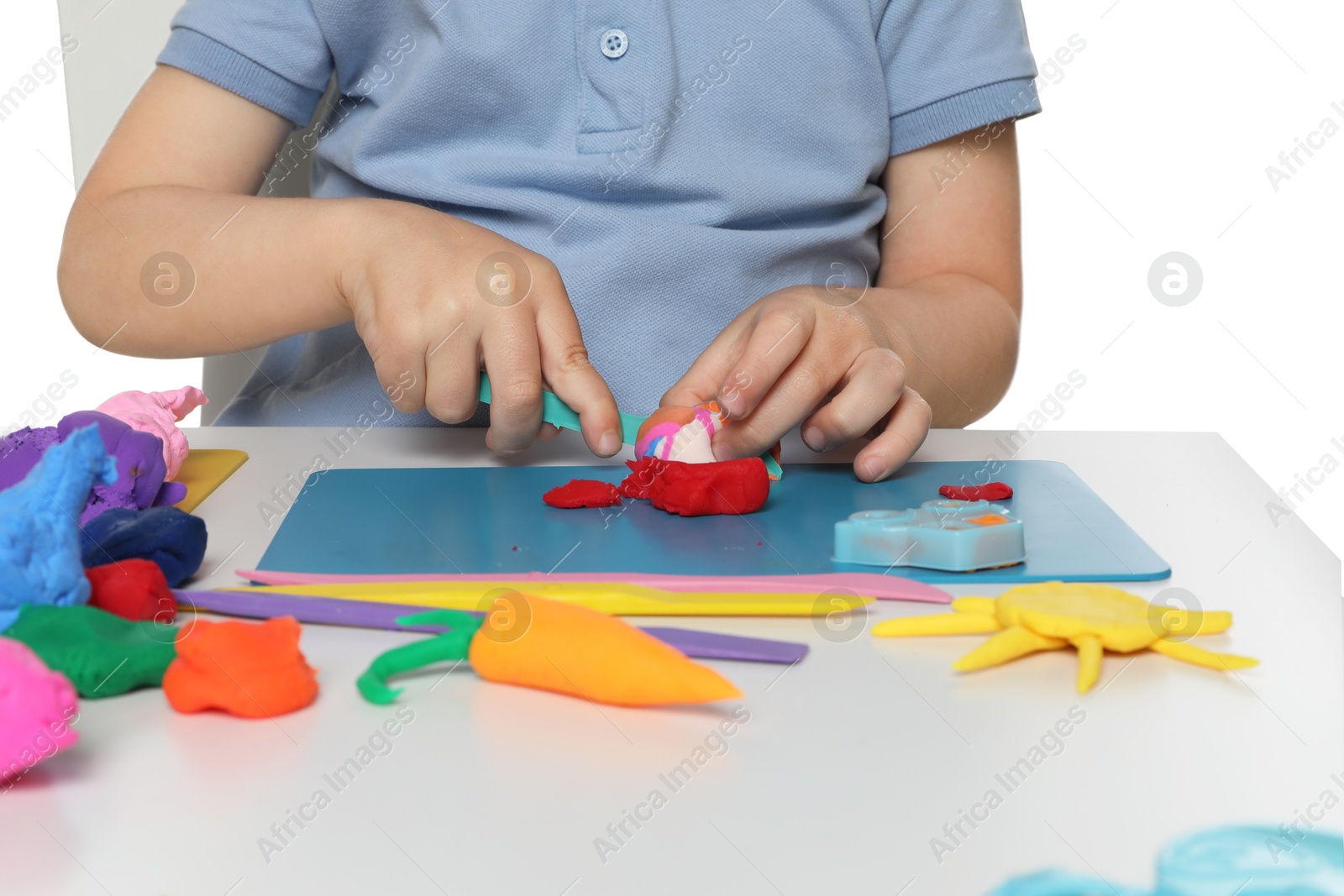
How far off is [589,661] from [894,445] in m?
0.31

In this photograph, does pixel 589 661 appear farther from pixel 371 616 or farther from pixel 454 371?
pixel 454 371

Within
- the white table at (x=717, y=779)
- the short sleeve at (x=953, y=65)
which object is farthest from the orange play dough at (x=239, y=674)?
the short sleeve at (x=953, y=65)

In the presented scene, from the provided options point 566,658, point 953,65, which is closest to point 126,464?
point 566,658

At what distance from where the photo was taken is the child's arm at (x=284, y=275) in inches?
25.6

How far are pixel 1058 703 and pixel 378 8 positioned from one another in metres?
0.68

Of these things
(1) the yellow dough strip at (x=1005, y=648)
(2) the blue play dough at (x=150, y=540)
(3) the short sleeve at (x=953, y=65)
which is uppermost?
(3) the short sleeve at (x=953, y=65)

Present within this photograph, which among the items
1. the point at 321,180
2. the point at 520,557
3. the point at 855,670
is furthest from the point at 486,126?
the point at 855,670

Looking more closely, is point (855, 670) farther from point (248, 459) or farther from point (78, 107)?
point (78, 107)

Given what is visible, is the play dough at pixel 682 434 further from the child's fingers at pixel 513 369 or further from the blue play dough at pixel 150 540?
the blue play dough at pixel 150 540

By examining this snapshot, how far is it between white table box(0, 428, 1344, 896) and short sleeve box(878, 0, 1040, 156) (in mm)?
534

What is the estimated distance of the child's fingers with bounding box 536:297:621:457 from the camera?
24.9 inches

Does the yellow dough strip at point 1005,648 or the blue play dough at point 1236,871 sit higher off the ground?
the blue play dough at point 1236,871

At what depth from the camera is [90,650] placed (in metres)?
0.38

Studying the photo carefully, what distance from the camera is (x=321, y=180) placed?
3.05 ft
